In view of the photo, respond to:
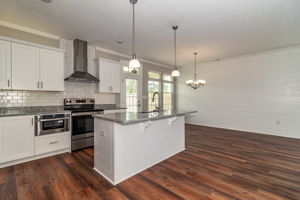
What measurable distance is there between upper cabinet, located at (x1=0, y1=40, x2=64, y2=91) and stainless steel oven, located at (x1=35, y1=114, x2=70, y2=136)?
2.39 feet

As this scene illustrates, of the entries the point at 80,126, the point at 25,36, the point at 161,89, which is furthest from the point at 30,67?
the point at 161,89

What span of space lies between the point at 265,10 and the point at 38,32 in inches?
194

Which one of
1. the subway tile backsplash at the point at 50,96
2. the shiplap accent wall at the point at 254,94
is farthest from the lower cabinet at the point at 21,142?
the shiplap accent wall at the point at 254,94

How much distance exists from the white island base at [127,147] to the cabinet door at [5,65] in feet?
6.74

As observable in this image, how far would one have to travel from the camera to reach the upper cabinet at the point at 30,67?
2801 millimetres

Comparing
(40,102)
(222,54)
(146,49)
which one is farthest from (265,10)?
(40,102)

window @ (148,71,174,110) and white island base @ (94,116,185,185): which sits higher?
window @ (148,71,174,110)

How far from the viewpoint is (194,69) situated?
684 cm

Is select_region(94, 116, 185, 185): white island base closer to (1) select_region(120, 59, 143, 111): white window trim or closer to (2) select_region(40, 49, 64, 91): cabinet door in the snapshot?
(2) select_region(40, 49, 64, 91): cabinet door

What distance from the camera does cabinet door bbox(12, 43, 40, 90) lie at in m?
2.90

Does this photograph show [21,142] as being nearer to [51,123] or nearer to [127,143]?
[51,123]

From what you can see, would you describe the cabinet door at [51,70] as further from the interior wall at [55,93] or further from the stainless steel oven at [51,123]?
the stainless steel oven at [51,123]

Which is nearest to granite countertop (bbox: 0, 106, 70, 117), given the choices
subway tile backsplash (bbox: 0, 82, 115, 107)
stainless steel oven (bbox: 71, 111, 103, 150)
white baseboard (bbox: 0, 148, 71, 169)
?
subway tile backsplash (bbox: 0, 82, 115, 107)

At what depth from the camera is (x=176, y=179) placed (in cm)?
227
